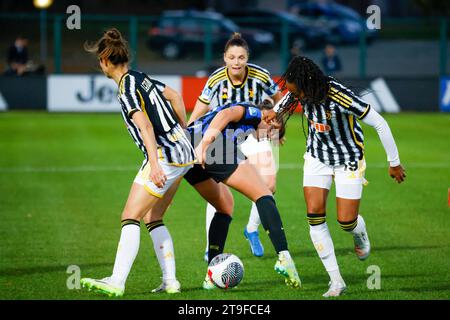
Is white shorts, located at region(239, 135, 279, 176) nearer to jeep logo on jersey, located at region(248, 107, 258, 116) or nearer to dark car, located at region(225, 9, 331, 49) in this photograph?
jeep logo on jersey, located at region(248, 107, 258, 116)

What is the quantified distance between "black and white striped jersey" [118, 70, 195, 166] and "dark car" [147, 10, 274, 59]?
22843 millimetres

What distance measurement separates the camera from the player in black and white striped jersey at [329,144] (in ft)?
25.6

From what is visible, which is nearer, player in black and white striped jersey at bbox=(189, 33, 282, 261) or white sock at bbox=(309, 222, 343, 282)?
white sock at bbox=(309, 222, 343, 282)

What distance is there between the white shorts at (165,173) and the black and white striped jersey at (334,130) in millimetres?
1104

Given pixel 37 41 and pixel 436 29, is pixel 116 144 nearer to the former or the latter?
pixel 436 29

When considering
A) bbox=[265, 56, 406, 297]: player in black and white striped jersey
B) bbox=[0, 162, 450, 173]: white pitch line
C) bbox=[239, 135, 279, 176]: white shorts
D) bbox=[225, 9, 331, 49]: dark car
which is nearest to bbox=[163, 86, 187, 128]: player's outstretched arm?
bbox=[265, 56, 406, 297]: player in black and white striped jersey

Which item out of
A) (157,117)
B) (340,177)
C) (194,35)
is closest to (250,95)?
(340,177)

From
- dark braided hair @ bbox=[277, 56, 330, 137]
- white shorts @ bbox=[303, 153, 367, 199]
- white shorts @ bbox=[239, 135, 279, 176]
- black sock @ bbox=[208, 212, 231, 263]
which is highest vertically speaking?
dark braided hair @ bbox=[277, 56, 330, 137]

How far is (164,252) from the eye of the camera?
26.6ft

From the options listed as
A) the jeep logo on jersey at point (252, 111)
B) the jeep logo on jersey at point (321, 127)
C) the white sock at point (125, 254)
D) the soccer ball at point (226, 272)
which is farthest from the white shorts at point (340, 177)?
the white sock at point (125, 254)

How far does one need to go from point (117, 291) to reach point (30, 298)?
0.71m

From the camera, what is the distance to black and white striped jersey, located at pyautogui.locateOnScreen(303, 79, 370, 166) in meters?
7.84

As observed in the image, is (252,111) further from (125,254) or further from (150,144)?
(125,254)

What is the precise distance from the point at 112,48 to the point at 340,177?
2.21m
